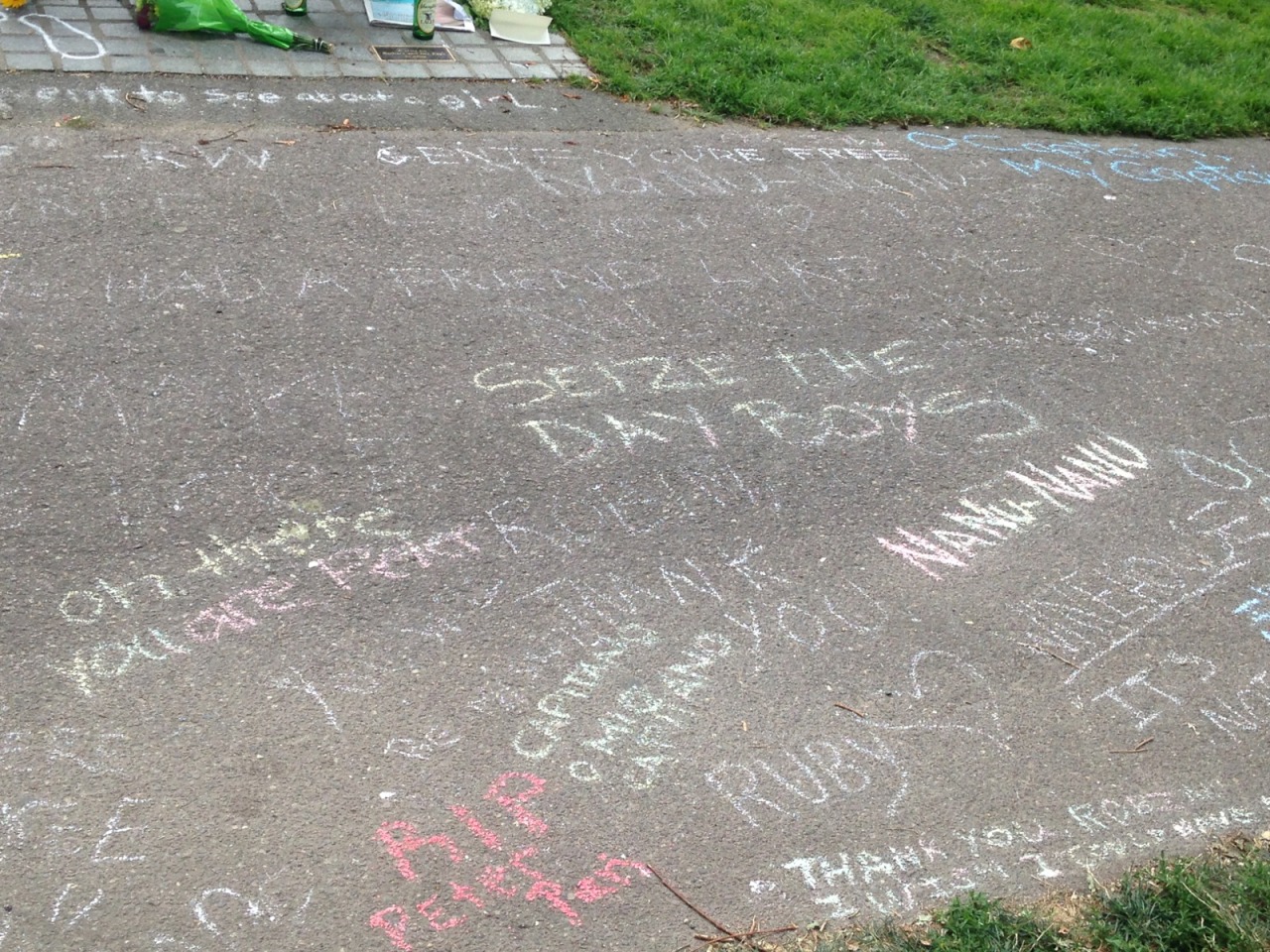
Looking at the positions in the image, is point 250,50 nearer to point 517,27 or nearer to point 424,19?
point 424,19

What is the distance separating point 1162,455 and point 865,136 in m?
2.87

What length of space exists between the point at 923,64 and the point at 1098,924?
6.01 metres

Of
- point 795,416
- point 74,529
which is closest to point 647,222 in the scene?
point 795,416

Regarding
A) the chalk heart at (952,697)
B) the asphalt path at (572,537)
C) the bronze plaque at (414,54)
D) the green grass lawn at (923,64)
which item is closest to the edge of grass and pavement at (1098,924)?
the asphalt path at (572,537)

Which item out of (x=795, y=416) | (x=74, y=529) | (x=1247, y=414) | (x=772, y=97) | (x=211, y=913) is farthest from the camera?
(x=772, y=97)

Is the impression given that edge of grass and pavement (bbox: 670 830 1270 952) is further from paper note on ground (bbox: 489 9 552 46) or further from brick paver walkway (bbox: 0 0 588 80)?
paper note on ground (bbox: 489 9 552 46)

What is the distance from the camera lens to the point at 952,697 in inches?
139

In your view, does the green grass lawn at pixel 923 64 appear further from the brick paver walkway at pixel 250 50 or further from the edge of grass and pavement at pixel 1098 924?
the edge of grass and pavement at pixel 1098 924

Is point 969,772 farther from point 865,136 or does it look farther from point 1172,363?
point 865,136

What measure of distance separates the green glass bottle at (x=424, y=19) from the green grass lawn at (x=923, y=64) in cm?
83

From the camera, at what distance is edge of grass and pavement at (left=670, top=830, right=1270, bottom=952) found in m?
2.83

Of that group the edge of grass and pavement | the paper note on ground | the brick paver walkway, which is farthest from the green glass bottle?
the edge of grass and pavement

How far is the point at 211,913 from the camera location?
8.85ft

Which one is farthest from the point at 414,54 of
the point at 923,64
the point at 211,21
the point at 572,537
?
the point at 572,537
